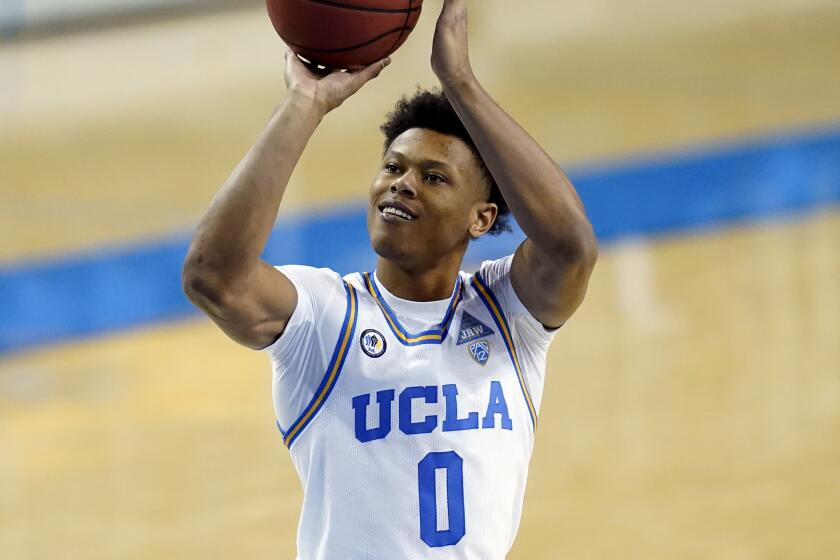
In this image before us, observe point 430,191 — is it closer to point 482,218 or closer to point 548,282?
point 482,218

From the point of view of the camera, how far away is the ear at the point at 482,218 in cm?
306

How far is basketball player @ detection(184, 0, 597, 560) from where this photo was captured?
2.69m

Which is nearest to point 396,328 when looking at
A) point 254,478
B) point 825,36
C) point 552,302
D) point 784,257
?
point 552,302

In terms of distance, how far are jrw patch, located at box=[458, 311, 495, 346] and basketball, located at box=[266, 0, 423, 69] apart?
65cm

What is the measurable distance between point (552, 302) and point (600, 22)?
9.43m

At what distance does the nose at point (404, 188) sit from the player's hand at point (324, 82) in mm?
252

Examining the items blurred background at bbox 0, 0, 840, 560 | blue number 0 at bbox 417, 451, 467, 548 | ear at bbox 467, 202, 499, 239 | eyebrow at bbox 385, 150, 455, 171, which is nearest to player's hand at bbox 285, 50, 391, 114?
eyebrow at bbox 385, 150, 455, 171

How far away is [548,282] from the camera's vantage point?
2.81 m

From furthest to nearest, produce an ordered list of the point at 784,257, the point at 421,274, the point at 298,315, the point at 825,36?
the point at 825,36 → the point at 784,257 → the point at 421,274 → the point at 298,315

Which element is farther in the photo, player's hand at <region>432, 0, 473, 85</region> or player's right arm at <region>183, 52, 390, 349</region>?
player's hand at <region>432, 0, 473, 85</region>

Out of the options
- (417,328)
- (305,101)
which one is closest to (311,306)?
(417,328)

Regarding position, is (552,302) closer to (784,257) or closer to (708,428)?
(708,428)

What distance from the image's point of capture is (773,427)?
6.12m

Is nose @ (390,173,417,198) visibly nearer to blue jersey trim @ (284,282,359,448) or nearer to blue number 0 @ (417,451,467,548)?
blue jersey trim @ (284,282,359,448)
